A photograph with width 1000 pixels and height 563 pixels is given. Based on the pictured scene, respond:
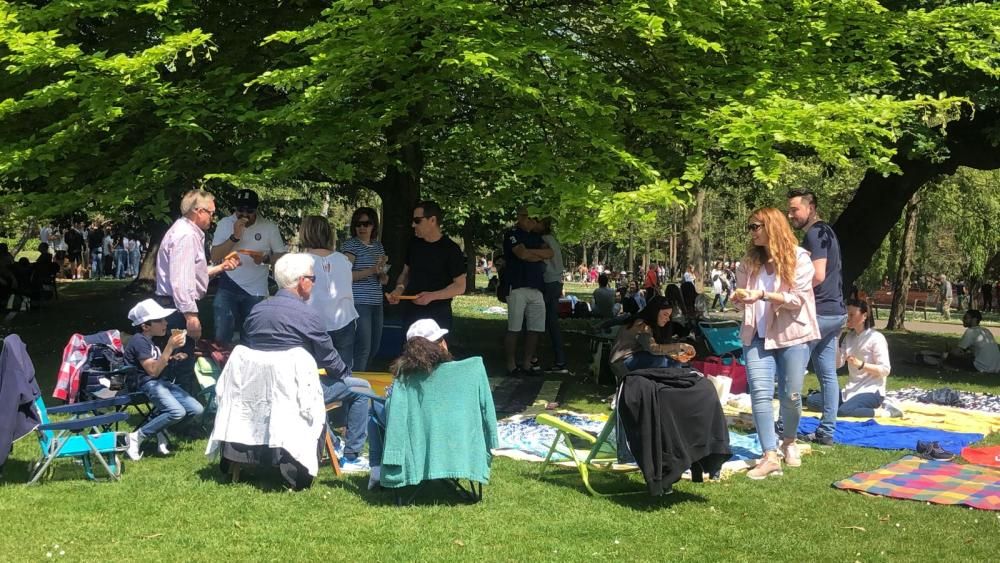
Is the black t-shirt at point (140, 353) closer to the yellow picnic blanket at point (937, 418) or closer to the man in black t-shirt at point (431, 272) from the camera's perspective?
the man in black t-shirt at point (431, 272)

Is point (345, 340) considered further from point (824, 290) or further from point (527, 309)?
point (824, 290)

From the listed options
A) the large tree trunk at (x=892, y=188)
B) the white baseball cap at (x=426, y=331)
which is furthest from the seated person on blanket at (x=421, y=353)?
the large tree trunk at (x=892, y=188)

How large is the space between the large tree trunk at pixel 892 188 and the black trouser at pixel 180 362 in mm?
10212

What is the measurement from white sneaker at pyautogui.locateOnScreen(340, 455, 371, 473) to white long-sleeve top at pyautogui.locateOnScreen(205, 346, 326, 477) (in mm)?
705

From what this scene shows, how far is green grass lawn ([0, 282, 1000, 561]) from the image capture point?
5180 millimetres

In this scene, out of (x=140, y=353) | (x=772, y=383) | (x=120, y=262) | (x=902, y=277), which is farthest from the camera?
(x=120, y=262)

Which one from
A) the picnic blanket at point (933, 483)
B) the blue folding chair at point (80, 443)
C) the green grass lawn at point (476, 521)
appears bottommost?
the picnic blanket at point (933, 483)

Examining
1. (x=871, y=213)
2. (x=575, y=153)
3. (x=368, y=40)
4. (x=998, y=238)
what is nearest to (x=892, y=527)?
(x=575, y=153)

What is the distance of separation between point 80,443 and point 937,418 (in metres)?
7.80

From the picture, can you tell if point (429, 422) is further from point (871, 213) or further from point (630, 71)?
point (871, 213)

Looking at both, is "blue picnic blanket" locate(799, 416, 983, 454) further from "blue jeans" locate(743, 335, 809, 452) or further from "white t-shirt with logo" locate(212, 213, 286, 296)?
"white t-shirt with logo" locate(212, 213, 286, 296)

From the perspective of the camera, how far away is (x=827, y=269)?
27.2ft

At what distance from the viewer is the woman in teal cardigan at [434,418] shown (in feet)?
19.8

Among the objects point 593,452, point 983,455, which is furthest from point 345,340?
point 983,455
